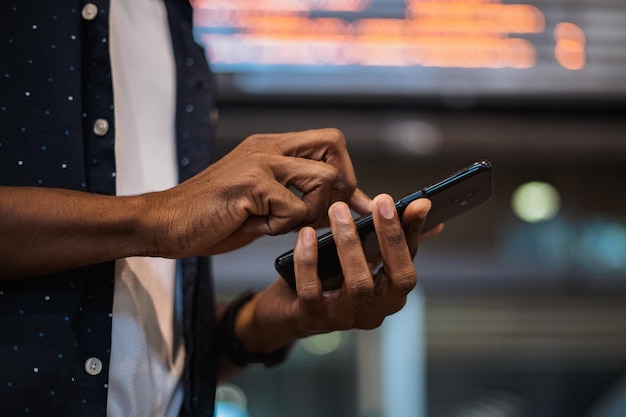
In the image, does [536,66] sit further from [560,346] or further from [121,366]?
[121,366]

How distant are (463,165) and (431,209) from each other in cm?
159

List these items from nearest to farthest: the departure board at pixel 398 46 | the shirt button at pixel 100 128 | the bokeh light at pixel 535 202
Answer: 1. the shirt button at pixel 100 128
2. the departure board at pixel 398 46
3. the bokeh light at pixel 535 202

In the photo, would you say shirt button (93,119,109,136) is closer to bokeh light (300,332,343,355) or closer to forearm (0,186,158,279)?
forearm (0,186,158,279)

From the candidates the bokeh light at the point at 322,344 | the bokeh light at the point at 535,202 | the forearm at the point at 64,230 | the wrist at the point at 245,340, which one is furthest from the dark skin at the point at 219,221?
the bokeh light at the point at 535,202

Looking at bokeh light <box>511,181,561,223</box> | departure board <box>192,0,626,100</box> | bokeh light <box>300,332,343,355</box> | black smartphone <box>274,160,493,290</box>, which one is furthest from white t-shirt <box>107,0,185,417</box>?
bokeh light <box>511,181,561,223</box>

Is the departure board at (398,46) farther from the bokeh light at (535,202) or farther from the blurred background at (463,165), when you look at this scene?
the bokeh light at (535,202)

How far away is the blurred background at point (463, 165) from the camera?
189cm

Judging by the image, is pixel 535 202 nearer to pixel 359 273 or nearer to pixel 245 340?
pixel 245 340

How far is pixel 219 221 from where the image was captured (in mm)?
619

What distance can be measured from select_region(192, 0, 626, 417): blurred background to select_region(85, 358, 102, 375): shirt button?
1298 mm

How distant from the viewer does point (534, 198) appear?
2.37m

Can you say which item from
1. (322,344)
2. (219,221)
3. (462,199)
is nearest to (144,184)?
(219,221)

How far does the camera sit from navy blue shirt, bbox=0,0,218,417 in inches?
24.9

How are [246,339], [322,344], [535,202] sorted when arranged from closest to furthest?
[246,339] < [322,344] < [535,202]
